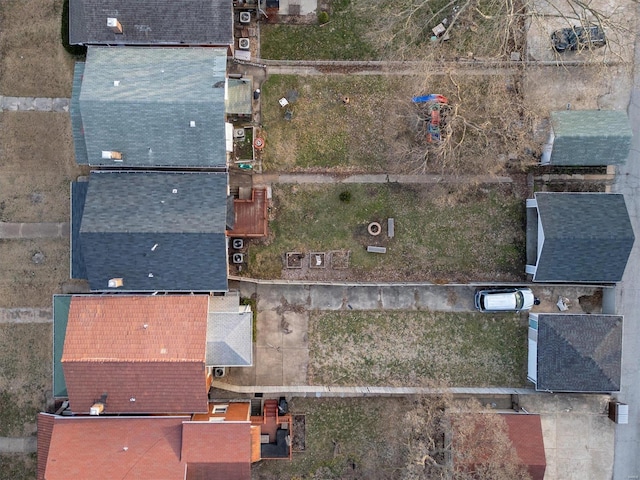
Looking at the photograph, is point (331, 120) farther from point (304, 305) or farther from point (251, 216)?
point (304, 305)

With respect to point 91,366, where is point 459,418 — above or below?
below

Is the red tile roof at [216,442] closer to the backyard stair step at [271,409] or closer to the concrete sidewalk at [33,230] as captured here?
the backyard stair step at [271,409]

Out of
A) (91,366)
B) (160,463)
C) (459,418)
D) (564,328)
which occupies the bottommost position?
(160,463)

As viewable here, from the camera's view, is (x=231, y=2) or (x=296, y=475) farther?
(x=296, y=475)

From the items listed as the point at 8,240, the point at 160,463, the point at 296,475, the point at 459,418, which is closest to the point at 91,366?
the point at 160,463

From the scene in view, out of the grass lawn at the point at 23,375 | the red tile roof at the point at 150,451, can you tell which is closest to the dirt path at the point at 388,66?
the red tile roof at the point at 150,451

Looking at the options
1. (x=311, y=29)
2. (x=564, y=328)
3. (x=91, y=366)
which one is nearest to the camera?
(x=91, y=366)

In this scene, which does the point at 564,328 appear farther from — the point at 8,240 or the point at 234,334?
the point at 8,240
